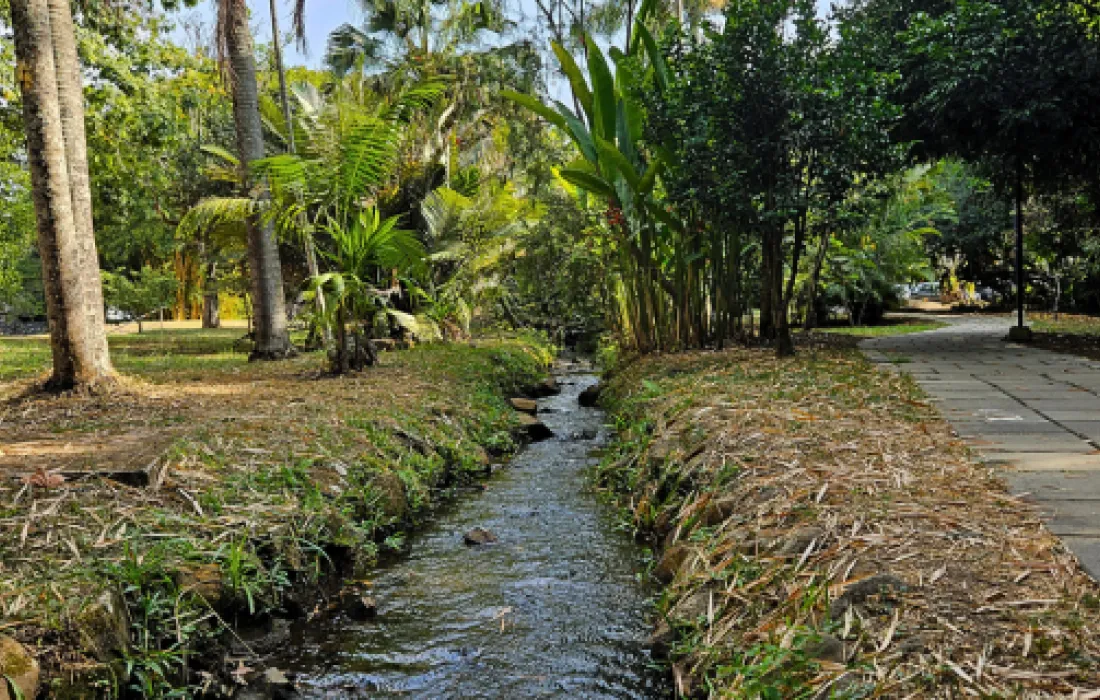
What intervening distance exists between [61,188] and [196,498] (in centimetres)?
393

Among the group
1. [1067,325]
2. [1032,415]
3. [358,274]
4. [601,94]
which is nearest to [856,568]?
[1032,415]

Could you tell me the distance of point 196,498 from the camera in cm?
344

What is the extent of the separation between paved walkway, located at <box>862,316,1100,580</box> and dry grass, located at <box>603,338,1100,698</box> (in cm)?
13

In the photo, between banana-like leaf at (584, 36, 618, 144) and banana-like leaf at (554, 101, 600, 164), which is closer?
banana-like leaf at (584, 36, 618, 144)

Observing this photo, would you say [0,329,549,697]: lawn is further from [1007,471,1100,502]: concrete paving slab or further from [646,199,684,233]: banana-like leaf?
[1007,471,1100,502]: concrete paving slab

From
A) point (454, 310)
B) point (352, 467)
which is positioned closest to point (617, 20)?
point (454, 310)

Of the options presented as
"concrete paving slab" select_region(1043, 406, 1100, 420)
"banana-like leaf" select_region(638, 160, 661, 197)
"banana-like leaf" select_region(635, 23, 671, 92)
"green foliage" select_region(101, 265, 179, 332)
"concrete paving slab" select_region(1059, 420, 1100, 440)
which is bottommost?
"concrete paving slab" select_region(1043, 406, 1100, 420)

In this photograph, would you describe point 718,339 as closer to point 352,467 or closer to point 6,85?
point 352,467

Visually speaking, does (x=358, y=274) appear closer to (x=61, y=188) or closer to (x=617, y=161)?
(x=61, y=188)

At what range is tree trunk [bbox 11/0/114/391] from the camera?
592 cm

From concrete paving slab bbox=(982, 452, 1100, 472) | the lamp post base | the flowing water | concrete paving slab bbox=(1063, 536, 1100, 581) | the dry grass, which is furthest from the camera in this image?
the lamp post base

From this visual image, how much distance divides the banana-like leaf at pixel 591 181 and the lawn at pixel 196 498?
2.98 m

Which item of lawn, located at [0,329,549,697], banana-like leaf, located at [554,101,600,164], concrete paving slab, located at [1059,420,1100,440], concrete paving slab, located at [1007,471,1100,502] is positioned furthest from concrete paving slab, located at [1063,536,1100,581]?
banana-like leaf, located at [554,101,600,164]

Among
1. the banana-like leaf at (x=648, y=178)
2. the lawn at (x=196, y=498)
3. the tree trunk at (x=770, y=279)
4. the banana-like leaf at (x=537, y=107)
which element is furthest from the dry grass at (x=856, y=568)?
the banana-like leaf at (x=537, y=107)
